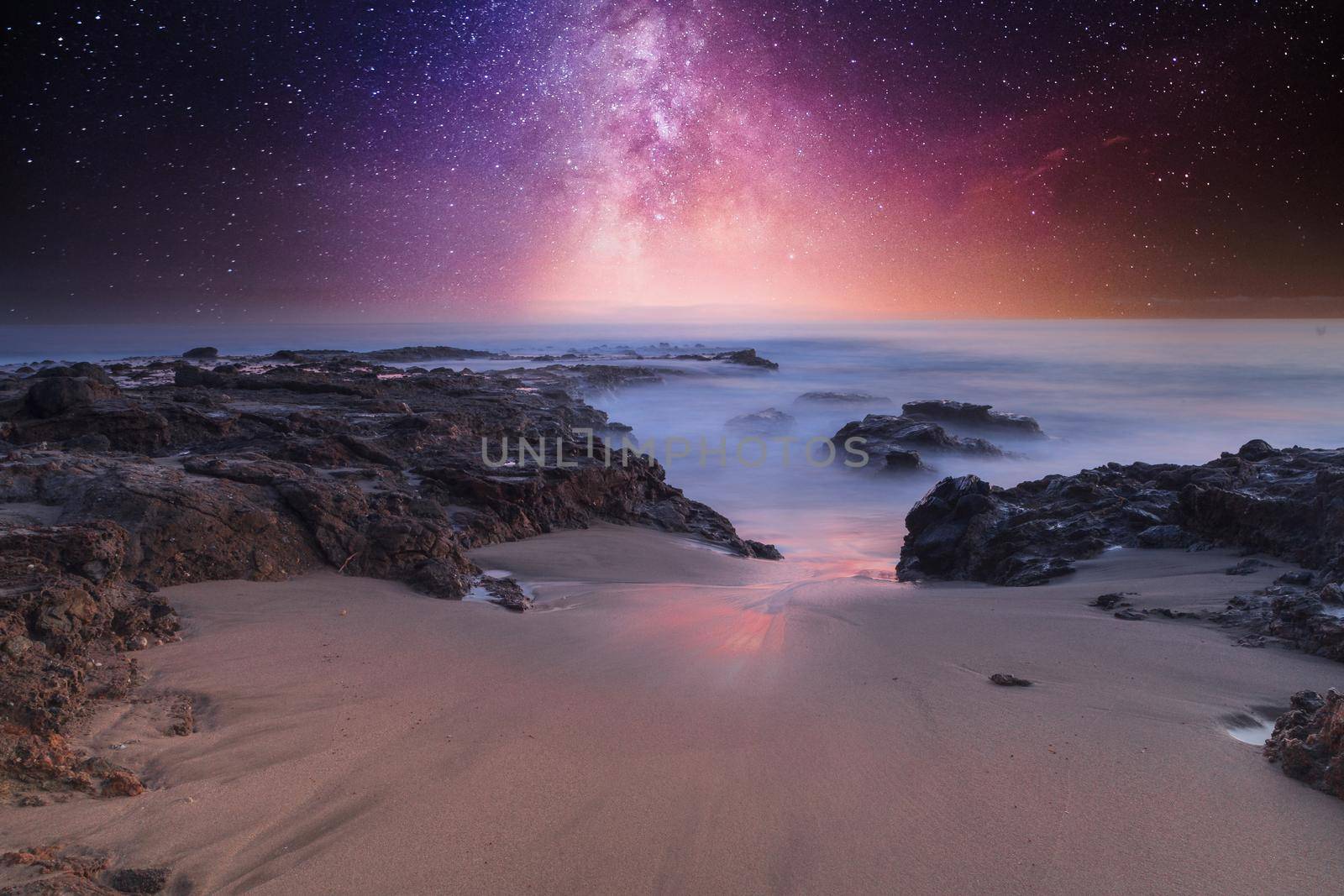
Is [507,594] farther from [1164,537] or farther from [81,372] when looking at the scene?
[81,372]

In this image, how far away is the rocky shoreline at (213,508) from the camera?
2584 millimetres

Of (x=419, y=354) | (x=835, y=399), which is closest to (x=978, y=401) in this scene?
(x=835, y=399)

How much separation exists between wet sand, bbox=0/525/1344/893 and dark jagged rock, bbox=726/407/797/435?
52.5ft

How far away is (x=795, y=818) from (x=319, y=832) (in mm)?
1397

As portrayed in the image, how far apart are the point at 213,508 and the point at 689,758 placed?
321 centimetres

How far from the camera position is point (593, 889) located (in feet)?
6.43

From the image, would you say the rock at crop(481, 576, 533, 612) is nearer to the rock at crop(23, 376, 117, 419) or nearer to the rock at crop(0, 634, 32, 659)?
the rock at crop(0, 634, 32, 659)

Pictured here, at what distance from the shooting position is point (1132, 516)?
6.64m

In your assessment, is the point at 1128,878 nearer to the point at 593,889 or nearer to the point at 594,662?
the point at 593,889

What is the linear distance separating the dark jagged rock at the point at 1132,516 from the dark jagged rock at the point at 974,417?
32.6 feet

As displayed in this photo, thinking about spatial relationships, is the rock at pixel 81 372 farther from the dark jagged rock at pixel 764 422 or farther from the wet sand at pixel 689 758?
the dark jagged rock at pixel 764 422

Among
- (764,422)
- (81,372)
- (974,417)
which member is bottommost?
(764,422)

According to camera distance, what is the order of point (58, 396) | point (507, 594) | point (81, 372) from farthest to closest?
point (81, 372)
point (58, 396)
point (507, 594)

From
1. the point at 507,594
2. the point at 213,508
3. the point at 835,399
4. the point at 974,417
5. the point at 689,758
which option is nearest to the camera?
the point at 689,758
